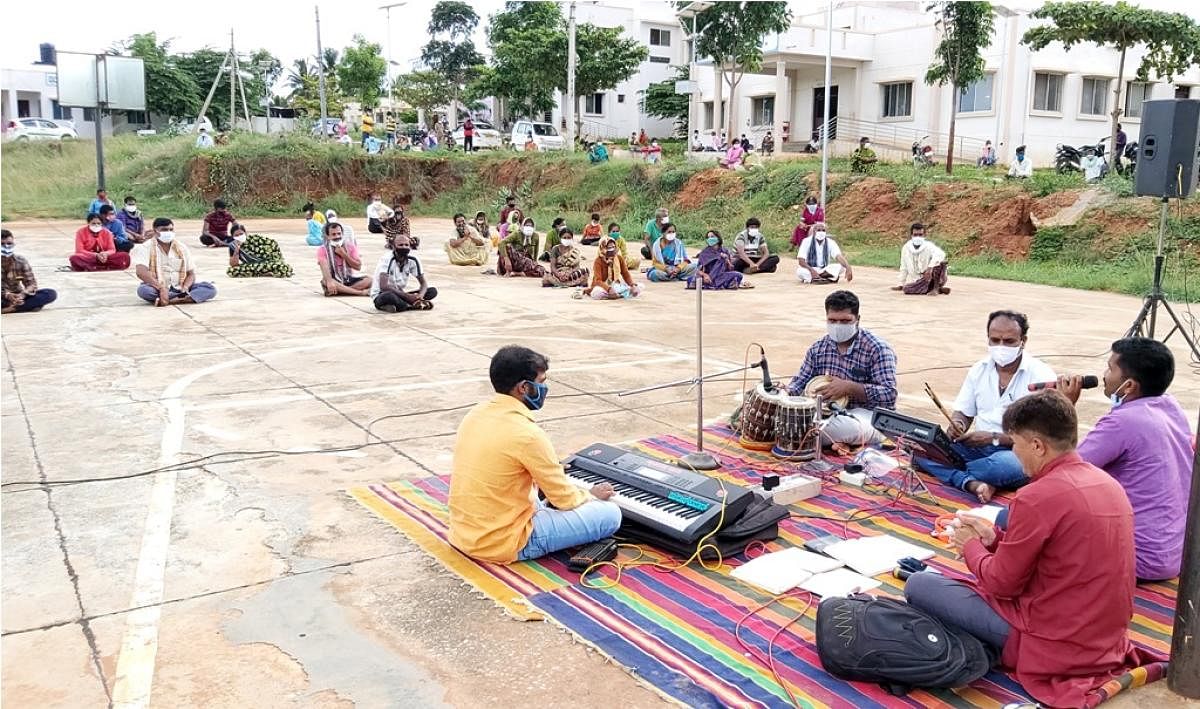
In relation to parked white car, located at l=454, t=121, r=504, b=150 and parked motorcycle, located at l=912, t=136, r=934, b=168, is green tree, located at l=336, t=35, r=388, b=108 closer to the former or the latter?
parked white car, located at l=454, t=121, r=504, b=150

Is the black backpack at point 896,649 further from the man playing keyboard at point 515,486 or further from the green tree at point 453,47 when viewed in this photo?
the green tree at point 453,47

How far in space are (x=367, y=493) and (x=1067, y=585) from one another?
4.10m

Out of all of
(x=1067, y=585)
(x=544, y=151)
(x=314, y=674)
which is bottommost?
(x=314, y=674)

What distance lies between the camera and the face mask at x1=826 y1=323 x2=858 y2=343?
274 inches

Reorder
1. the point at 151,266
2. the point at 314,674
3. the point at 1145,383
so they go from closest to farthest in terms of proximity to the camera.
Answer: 1. the point at 314,674
2. the point at 1145,383
3. the point at 151,266

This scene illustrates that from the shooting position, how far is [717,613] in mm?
4406

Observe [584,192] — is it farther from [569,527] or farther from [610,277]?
[569,527]

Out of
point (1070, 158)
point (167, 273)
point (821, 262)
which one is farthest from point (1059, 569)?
point (1070, 158)

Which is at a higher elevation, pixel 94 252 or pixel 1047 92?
pixel 1047 92

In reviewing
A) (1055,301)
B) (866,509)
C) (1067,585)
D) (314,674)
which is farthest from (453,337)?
(1055,301)

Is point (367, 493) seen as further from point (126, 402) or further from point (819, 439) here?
point (126, 402)

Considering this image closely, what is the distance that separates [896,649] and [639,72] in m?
54.9

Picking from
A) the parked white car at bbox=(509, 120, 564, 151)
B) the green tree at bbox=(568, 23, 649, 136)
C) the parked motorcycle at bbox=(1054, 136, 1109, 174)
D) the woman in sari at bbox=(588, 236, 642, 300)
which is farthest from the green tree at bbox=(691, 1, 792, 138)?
the woman in sari at bbox=(588, 236, 642, 300)

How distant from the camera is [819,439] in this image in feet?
21.4
